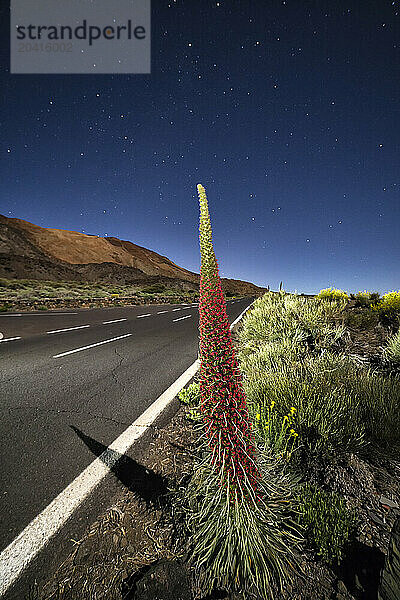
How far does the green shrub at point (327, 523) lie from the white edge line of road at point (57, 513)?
143 centimetres

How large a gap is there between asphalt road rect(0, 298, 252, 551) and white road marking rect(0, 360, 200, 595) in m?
0.06

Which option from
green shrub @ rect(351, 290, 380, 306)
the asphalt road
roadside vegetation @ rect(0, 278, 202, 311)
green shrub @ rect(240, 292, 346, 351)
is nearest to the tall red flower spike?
the asphalt road

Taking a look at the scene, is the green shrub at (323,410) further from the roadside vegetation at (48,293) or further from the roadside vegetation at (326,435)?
the roadside vegetation at (48,293)

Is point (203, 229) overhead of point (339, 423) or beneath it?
overhead

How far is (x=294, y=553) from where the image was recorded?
124cm

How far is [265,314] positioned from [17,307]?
1527 cm

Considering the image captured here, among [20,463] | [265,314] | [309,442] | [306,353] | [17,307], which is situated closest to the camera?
[309,442]

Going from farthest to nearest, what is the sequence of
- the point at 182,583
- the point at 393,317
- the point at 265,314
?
the point at 265,314 → the point at 393,317 → the point at 182,583

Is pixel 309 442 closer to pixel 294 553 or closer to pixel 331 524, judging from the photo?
pixel 331 524

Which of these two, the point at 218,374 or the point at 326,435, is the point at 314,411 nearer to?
the point at 326,435

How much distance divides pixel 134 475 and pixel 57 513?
0.51m

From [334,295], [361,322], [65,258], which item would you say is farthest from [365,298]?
[65,258]

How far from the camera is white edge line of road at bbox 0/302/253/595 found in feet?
4.23

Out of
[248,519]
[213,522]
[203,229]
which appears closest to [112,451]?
[213,522]
